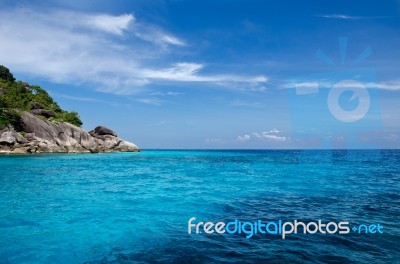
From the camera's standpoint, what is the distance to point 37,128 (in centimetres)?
6041

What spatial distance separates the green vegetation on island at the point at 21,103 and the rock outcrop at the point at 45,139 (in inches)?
64.3

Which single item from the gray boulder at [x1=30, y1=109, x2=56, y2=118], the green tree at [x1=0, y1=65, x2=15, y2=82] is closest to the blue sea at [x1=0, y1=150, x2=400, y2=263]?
the gray boulder at [x1=30, y1=109, x2=56, y2=118]

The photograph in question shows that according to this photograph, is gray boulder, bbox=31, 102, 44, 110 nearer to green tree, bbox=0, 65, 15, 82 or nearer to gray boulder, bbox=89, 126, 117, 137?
green tree, bbox=0, 65, 15, 82

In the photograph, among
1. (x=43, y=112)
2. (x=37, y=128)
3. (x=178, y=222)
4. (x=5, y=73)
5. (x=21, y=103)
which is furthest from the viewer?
(x=5, y=73)

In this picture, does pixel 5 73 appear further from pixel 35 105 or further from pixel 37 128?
pixel 37 128

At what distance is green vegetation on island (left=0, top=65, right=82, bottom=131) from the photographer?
5724cm

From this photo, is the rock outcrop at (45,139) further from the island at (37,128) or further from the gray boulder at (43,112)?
the gray boulder at (43,112)

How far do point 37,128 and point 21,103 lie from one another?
11691mm

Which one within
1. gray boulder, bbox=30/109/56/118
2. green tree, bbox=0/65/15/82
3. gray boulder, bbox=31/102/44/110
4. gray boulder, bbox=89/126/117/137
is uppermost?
green tree, bbox=0/65/15/82

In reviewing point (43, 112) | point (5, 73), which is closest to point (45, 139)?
point (43, 112)

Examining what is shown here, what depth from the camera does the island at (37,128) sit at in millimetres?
55562

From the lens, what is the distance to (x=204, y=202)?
15820 mm

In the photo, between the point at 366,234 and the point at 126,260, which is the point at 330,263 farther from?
the point at 126,260

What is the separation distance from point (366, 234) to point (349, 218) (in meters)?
2.17
